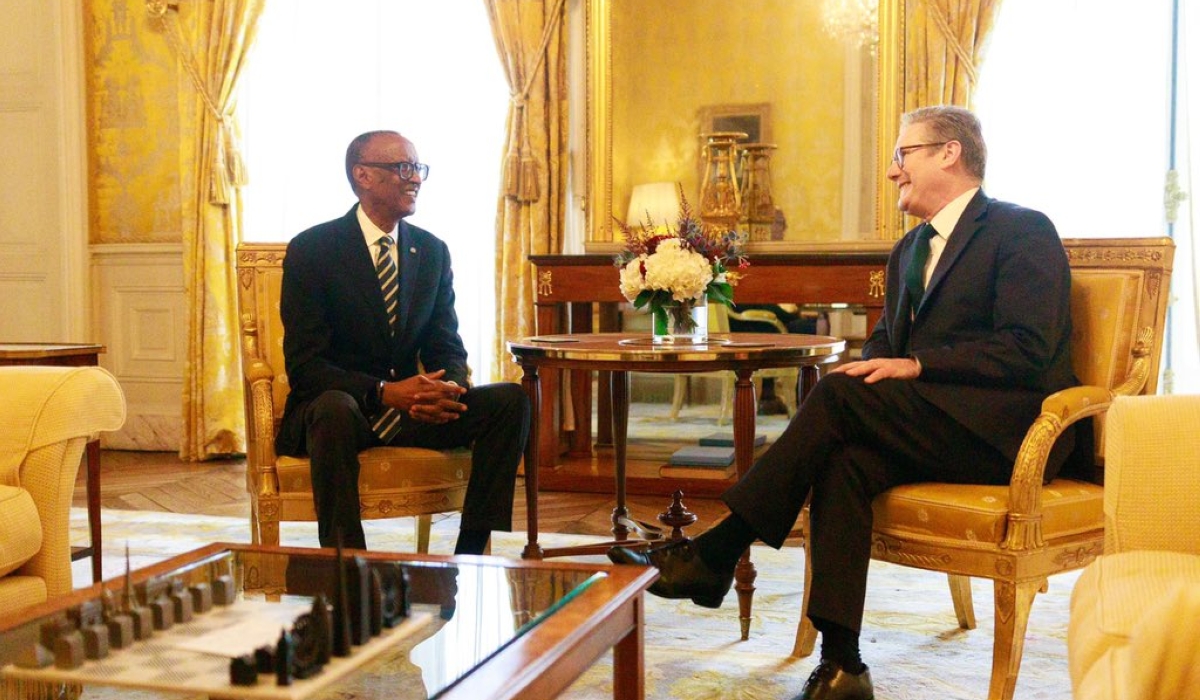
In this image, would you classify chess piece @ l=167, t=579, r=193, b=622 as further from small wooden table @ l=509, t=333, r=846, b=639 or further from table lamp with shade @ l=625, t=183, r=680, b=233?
table lamp with shade @ l=625, t=183, r=680, b=233

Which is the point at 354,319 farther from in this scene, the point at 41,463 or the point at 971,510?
the point at 971,510

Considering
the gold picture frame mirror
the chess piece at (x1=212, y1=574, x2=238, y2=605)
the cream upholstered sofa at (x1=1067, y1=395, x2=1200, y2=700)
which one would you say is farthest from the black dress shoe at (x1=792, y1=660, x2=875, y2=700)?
the gold picture frame mirror

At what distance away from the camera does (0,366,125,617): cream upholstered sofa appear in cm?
231

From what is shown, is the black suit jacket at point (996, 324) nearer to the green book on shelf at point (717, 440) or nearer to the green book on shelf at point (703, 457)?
the green book on shelf at point (703, 457)

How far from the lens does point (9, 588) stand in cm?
228

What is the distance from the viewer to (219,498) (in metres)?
4.88

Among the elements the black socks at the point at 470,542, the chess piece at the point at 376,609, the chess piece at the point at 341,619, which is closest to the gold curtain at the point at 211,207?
the black socks at the point at 470,542

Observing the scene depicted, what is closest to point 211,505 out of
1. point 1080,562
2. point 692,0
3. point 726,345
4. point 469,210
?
point 469,210

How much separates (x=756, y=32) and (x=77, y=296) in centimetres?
368

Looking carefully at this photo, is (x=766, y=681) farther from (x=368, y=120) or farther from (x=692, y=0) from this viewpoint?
(x=368, y=120)

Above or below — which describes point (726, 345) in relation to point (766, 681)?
above

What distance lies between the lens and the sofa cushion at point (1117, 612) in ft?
4.62

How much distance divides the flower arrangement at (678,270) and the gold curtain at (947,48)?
201cm

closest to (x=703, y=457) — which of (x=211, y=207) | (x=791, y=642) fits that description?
(x=791, y=642)
